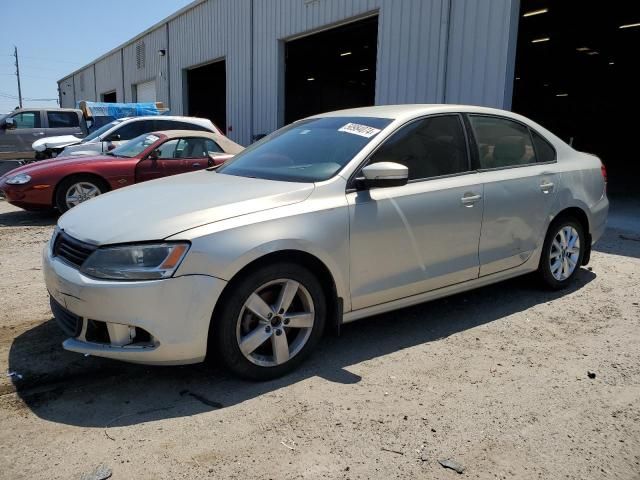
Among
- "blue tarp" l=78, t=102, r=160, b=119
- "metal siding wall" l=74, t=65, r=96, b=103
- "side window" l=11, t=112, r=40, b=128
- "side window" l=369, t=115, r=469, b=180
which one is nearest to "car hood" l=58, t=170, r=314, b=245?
"side window" l=369, t=115, r=469, b=180

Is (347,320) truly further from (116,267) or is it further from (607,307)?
(607,307)

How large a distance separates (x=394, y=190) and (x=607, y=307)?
2350 millimetres

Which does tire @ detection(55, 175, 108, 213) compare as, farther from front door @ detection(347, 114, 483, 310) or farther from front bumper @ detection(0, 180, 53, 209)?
front door @ detection(347, 114, 483, 310)

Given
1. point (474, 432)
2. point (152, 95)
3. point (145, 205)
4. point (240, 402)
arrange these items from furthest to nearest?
point (152, 95) → point (145, 205) → point (240, 402) → point (474, 432)

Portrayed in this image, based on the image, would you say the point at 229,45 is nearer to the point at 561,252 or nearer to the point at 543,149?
the point at 543,149

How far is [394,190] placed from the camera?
362cm

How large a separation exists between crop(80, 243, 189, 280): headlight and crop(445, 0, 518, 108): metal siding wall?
7064mm

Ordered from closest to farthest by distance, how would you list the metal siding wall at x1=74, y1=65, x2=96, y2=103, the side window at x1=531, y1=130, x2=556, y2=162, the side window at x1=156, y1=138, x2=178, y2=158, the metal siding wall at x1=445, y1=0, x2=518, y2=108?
the side window at x1=531, y1=130, x2=556, y2=162 → the metal siding wall at x1=445, y1=0, x2=518, y2=108 → the side window at x1=156, y1=138, x2=178, y2=158 → the metal siding wall at x1=74, y1=65, x2=96, y2=103

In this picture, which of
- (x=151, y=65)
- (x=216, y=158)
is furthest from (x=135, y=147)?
(x=151, y=65)

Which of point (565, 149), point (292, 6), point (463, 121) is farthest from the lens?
point (292, 6)

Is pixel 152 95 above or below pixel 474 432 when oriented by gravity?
above

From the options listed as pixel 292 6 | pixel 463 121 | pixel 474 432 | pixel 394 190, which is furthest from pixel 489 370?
pixel 292 6

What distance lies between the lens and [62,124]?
54.9 ft

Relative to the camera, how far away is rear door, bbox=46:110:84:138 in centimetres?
1648
